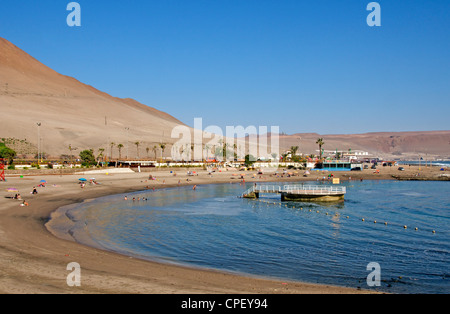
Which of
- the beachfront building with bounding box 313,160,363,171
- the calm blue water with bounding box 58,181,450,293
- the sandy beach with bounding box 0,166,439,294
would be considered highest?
the beachfront building with bounding box 313,160,363,171

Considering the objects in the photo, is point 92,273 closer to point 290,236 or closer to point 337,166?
point 290,236

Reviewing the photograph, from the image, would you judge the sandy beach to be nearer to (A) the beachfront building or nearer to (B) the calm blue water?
(B) the calm blue water

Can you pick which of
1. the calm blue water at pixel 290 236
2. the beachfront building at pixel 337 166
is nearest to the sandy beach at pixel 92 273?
the calm blue water at pixel 290 236

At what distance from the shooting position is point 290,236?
31.0 meters

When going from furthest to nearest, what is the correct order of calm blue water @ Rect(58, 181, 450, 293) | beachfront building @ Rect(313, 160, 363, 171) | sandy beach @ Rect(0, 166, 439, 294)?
beachfront building @ Rect(313, 160, 363, 171) → calm blue water @ Rect(58, 181, 450, 293) → sandy beach @ Rect(0, 166, 439, 294)

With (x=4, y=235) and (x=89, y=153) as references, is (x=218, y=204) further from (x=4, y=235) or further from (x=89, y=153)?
(x=89, y=153)

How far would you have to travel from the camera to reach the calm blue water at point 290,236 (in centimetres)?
2148

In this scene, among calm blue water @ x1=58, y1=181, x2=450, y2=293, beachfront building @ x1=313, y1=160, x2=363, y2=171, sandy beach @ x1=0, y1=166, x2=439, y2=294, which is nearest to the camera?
sandy beach @ x1=0, y1=166, x2=439, y2=294

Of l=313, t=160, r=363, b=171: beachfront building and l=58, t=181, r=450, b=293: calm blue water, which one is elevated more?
l=313, t=160, r=363, b=171: beachfront building

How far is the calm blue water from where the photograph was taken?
846 inches

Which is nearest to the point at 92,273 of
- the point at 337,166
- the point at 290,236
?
the point at 290,236

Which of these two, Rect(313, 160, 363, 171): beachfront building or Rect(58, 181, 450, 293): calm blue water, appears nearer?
Rect(58, 181, 450, 293): calm blue water

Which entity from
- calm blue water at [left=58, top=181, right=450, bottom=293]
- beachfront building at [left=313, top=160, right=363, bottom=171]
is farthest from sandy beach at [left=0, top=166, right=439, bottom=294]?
beachfront building at [left=313, top=160, right=363, bottom=171]
